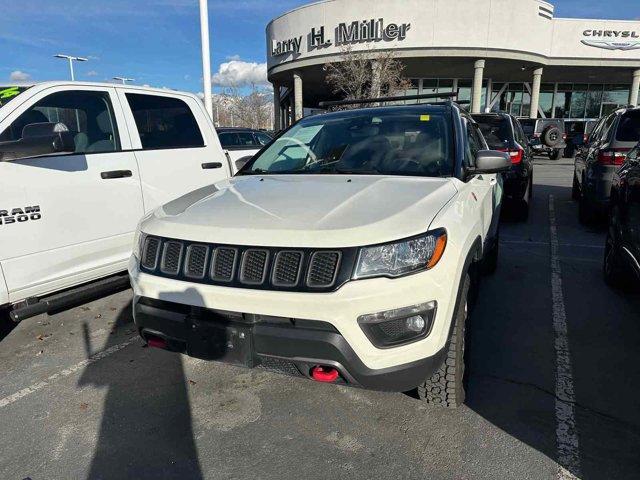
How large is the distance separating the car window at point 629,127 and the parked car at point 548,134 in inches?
524

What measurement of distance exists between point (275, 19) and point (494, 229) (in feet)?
89.3

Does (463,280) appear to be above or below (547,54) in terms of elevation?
below

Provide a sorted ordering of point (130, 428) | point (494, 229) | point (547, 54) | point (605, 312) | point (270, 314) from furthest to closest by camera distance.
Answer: point (547, 54)
point (494, 229)
point (605, 312)
point (130, 428)
point (270, 314)

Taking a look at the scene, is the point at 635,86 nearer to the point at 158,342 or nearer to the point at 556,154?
the point at 556,154

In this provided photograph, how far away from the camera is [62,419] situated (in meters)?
2.81

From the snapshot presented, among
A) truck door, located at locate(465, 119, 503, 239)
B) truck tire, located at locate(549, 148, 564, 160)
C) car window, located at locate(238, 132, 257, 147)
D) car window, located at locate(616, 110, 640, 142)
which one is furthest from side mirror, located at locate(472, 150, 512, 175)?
truck tire, located at locate(549, 148, 564, 160)

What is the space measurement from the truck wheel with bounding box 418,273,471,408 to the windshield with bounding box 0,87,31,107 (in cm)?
347

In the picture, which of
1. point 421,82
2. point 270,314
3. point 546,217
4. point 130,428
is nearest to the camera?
point 270,314

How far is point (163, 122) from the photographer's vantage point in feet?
15.3

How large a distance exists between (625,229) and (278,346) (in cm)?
339

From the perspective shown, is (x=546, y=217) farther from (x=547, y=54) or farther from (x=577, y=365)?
(x=547, y=54)

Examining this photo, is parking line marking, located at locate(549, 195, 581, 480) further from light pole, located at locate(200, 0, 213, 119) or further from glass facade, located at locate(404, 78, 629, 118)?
glass facade, located at locate(404, 78, 629, 118)

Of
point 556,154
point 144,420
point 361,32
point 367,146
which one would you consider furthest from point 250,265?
point 361,32

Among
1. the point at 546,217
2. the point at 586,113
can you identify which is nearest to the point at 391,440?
the point at 546,217
